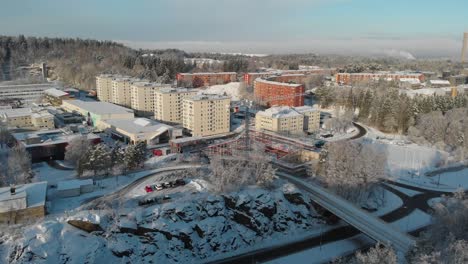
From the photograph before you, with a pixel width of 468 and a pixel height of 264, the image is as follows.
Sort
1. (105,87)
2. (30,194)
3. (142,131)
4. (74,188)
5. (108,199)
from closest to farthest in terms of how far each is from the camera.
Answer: (30,194) < (108,199) < (74,188) < (142,131) < (105,87)

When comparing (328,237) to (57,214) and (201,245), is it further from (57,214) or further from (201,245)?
(57,214)

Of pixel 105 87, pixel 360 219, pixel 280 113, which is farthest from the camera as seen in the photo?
pixel 105 87

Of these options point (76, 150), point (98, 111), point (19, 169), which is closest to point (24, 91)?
point (98, 111)

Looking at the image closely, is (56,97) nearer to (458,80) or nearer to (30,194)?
(30,194)

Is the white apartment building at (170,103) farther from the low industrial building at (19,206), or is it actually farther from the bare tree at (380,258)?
the bare tree at (380,258)

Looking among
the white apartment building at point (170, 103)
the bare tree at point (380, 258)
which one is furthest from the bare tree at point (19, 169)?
the bare tree at point (380, 258)

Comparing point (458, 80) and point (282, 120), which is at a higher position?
point (458, 80)
